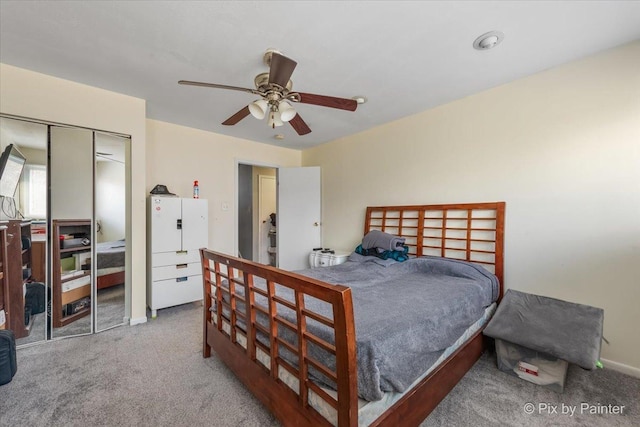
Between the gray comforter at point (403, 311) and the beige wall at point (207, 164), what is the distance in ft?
6.73

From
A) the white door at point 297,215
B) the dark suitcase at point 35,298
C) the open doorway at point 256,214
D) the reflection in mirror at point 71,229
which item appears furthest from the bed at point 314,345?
the open doorway at point 256,214

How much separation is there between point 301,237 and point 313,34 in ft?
10.4

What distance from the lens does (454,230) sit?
113 inches

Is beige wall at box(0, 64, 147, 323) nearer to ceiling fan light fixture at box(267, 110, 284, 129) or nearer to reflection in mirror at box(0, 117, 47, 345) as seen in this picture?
reflection in mirror at box(0, 117, 47, 345)

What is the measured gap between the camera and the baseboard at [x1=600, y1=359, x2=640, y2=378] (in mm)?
1883

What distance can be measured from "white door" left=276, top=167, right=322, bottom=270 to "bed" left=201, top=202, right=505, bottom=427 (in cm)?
191

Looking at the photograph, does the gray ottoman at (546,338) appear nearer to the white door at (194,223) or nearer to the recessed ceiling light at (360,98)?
the recessed ceiling light at (360,98)

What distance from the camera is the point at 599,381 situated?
185cm

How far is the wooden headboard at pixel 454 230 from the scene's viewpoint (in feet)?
8.33

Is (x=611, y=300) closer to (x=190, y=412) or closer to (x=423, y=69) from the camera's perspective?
(x=423, y=69)

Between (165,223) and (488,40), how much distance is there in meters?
3.61

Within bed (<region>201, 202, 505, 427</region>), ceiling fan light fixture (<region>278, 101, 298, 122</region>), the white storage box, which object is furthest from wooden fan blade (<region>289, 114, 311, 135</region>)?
the white storage box

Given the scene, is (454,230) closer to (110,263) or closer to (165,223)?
(165,223)

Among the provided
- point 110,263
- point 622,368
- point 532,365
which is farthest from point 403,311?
point 110,263
